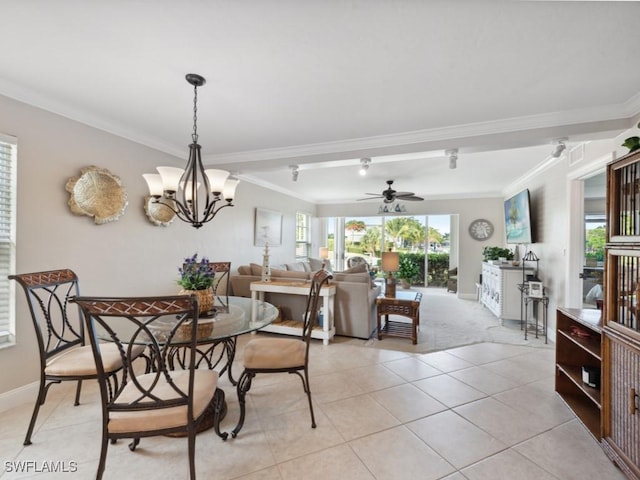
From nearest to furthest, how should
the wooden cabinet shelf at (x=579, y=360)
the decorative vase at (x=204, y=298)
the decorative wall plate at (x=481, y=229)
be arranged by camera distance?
the wooden cabinet shelf at (x=579, y=360) < the decorative vase at (x=204, y=298) < the decorative wall plate at (x=481, y=229)

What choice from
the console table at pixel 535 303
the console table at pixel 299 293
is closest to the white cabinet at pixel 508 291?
the console table at pixel 535 303

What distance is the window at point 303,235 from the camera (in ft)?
25.1

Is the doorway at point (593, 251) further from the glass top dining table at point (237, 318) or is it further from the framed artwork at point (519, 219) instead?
the glass top dining table at point (237, 318)

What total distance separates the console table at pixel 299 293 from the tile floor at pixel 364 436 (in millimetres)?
966

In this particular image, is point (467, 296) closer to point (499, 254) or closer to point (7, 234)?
point (499, 254)

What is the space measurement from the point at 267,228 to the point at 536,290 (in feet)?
15.3

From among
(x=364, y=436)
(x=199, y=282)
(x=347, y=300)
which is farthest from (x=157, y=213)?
(x=364, y=436)

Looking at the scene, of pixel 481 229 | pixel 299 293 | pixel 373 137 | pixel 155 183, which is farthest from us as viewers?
pixel 481 229

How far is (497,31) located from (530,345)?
3.80 metres

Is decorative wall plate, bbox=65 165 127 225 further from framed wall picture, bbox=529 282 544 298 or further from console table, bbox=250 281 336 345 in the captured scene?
framed wall picture, bbox=529 282 544 298

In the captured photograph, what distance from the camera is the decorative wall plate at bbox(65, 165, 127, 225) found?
2.64 metres

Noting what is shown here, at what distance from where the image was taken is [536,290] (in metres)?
4.15

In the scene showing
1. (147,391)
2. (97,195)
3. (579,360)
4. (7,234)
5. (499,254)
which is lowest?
(579,360)

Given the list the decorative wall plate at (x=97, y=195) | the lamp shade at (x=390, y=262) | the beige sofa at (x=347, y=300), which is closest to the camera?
the decorative wall plate at (x=97, y=195)
